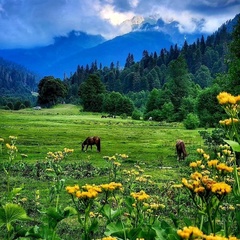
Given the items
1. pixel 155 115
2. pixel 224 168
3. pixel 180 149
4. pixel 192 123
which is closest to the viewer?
pixel 224 168

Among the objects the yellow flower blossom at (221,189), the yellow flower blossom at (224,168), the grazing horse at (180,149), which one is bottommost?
the grazing horse at (180,149)

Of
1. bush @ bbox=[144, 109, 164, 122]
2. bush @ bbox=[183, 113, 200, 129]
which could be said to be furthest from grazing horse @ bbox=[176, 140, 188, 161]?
bush @ bbox=[144, 109, 164, 122]

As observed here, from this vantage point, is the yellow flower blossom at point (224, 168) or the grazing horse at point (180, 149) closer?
the yellow flower blossom at point (224, 168)

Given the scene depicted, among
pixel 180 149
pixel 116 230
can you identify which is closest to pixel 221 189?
pixel 116 230

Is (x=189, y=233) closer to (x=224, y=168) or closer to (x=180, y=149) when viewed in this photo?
(x=224, y=168)

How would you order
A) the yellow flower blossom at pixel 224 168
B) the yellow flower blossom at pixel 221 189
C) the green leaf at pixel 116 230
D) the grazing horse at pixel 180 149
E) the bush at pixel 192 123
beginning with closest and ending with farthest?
the yellow flower blossom at pixel 221 189, the green leaf at pixel 116 230, the yellow flower blossom at pixel 224 168, the grazing horse at pixel 180 149, the bush at pixel 192 123

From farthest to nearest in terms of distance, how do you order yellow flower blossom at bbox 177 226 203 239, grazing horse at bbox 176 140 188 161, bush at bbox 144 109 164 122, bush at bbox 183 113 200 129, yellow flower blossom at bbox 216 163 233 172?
1. bush at bbox 144 109 164 122
2. bush at bbox 183 113 200 129
3. grazing horse at bbox 176 140 188 161
4. yellow flower blossom at bbox 216 163 233 172
5. yellow flower blossom at bbox 177 226 203 239

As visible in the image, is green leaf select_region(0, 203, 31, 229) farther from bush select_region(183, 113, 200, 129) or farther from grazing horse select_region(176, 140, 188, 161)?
bush select_region(183, 113, 200, 129)

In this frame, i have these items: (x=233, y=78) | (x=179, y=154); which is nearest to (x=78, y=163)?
(x=179, y=154)

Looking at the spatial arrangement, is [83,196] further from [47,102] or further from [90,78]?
[47,102]

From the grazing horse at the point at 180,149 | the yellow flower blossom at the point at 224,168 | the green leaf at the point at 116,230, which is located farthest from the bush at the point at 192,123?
the green leaf at the point at 116,230

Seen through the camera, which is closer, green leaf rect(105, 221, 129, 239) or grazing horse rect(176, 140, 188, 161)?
green leaf rect(105, 221, 129, 239)

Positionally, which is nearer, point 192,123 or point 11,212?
point 11,212

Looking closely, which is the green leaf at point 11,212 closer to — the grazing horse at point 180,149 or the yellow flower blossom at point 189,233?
the yellow flower blossom at point 189,233
